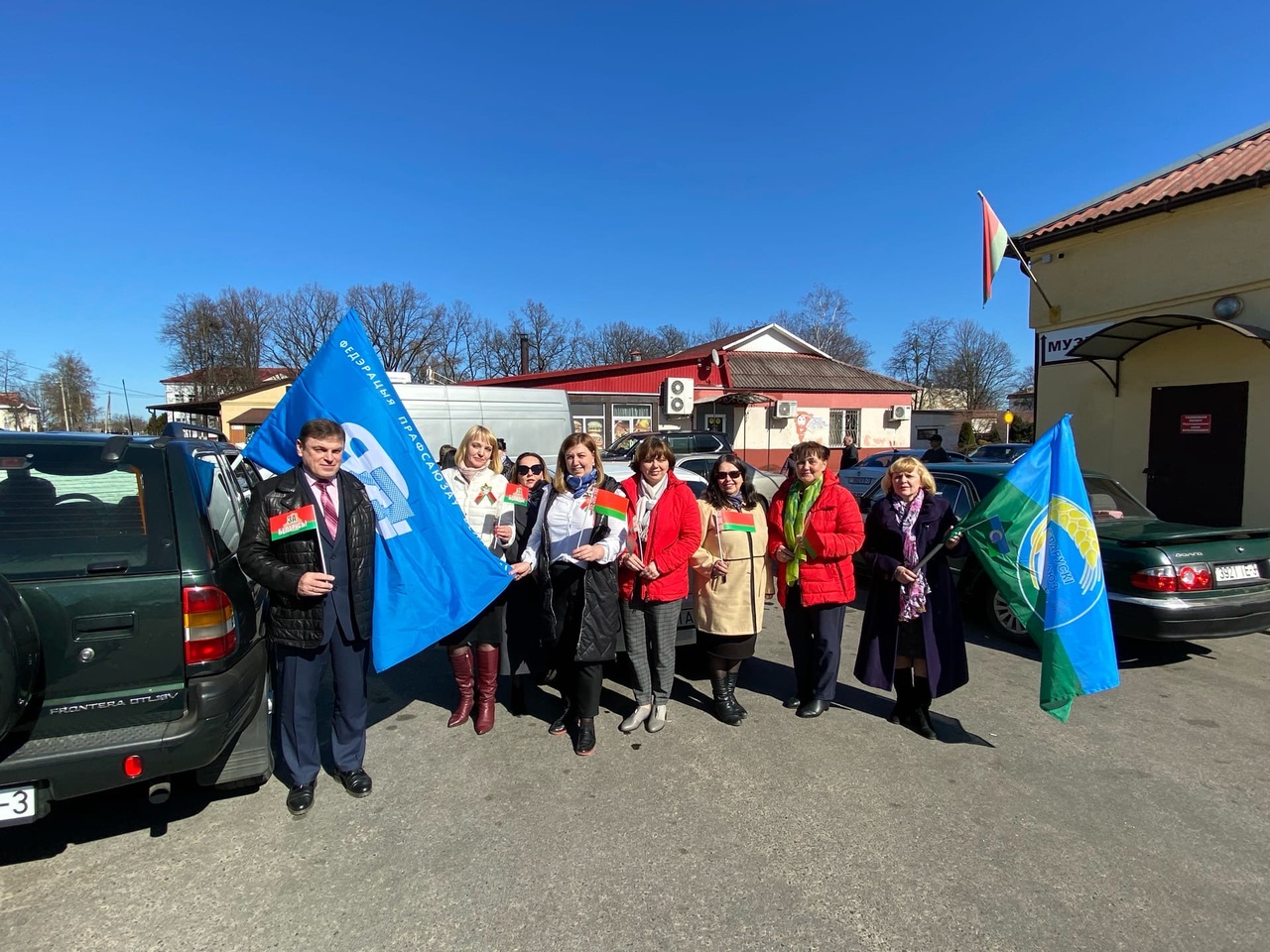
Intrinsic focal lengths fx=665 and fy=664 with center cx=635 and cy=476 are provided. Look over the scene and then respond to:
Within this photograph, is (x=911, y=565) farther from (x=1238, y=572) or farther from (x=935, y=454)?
(x=935, y=454)

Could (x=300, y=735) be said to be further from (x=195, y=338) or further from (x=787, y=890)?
(x=195, y=338)

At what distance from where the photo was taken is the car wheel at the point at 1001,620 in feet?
18.5

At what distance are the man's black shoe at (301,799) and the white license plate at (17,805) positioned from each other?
996 mm

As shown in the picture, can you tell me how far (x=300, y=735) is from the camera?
312cm

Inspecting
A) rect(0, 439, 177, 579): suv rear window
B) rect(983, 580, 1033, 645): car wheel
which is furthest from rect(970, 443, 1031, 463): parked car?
rect(0, 439, 177, 579): suv rear window

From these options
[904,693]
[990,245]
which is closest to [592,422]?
[990,245]

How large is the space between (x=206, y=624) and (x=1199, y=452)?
12158 millimetres

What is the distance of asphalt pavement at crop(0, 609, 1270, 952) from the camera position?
238cm

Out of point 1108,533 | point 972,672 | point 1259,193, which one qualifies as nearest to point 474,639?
point 972,672

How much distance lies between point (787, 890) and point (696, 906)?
37 centimetres

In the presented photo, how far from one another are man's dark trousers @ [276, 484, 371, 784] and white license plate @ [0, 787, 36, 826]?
3.08 feet

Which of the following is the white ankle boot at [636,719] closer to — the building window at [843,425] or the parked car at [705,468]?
the parked car at [705,468]

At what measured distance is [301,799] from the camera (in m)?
3.10

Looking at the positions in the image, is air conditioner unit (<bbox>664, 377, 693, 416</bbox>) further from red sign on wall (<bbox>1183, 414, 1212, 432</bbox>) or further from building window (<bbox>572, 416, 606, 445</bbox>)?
red sign on wall (<bbox>1183, 414, 1212, 432</bbox>)
